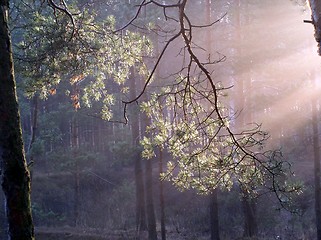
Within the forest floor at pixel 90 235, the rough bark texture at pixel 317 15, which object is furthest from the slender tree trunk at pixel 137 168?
the rough bark texture at pixel 317 15

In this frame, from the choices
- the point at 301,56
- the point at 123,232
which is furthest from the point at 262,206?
the point at 301,56

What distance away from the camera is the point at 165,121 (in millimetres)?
6227

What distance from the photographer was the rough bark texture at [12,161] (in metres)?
4.36

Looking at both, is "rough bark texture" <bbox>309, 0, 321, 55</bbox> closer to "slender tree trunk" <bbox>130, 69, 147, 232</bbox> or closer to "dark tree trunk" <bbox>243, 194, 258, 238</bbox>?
"dark tree trunk" <bbox>243, 194, 258, 238</bbox>

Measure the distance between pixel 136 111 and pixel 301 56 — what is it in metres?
9.44

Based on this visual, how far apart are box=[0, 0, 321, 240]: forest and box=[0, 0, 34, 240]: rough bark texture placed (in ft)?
0.04

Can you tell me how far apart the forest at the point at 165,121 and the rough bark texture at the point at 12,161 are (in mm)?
12

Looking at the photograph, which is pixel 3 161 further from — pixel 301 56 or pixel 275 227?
pixel 301 56

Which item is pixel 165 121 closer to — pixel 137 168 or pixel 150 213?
pixel 150 213

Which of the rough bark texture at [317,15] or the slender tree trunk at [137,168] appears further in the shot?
the slender tree trunk at [137,168]

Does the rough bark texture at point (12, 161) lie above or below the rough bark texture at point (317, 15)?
below

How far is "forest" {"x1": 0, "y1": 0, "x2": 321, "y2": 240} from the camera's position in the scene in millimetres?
4582

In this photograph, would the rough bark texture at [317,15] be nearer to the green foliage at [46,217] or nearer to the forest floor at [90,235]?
the forest floor at [90,235]

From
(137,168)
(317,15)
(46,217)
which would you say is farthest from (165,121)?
(46,217)
